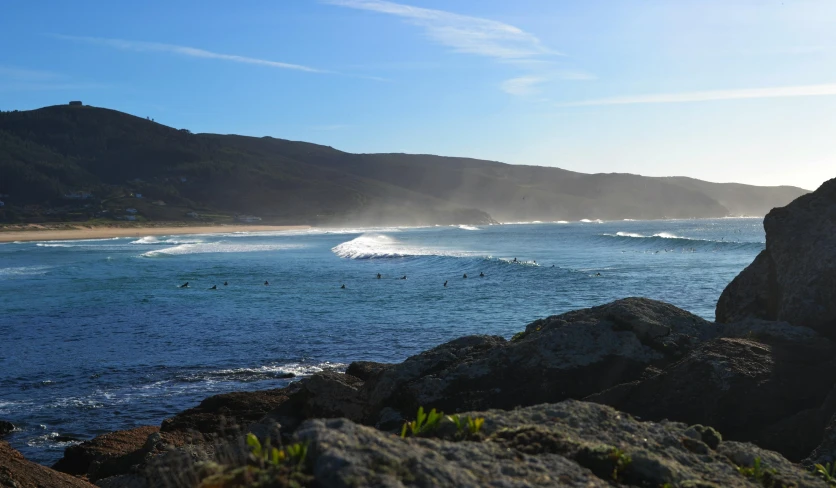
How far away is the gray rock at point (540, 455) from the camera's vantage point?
321 centimetres

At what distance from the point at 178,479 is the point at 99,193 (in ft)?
567

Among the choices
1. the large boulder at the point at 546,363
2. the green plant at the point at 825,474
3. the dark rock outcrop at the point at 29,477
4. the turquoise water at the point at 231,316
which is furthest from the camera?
the turquoise water at the point at 231,316

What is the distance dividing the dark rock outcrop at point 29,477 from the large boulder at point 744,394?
19.8 ft

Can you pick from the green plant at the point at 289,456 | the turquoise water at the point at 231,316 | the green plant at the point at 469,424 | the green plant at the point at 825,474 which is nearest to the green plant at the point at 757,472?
the green plant at the point at 825,474

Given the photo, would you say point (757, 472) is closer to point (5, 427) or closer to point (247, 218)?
point (5, 427)

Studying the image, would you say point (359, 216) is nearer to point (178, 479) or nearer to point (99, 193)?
point (99, 193)

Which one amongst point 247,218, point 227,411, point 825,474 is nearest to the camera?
point 825,474

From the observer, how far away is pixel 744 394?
21.6ft

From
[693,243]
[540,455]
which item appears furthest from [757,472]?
[693,243]

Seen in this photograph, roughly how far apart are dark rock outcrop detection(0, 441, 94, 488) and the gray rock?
6150 millimetres

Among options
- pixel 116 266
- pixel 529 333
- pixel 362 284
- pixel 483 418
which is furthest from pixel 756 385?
pixel 116 266

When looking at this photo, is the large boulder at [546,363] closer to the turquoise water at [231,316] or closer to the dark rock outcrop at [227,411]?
the dark rock outcrop at [227,411]

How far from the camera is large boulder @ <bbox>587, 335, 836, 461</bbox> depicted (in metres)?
6.34

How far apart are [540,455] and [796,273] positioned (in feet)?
21.8
